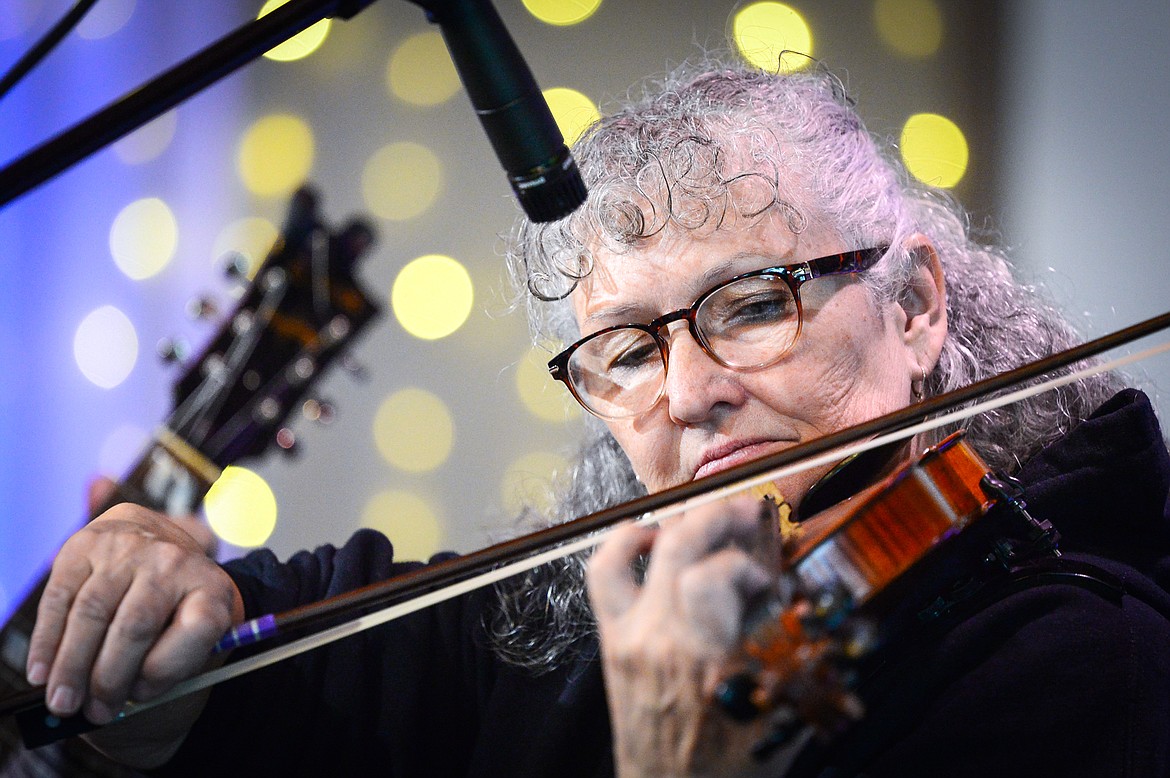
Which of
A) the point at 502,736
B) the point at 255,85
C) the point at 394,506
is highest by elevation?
the point at 255,85

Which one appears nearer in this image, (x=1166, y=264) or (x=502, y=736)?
(x=502, y=736)

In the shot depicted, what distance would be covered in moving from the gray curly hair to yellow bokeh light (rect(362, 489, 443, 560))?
2.92 feet

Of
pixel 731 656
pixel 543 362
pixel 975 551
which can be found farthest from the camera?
Answer: pixel 543 362

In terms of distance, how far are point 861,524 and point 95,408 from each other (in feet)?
7.00

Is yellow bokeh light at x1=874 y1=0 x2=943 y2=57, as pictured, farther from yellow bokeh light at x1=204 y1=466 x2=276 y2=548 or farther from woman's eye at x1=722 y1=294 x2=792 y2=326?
yellow bokeh light at x1=204 y1=466 x2=276 y2=548

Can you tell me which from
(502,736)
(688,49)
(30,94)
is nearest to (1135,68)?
(688,49)

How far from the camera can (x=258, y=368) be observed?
158cm

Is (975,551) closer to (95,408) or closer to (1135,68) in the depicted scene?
(1135,68)

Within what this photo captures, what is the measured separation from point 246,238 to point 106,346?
439 mm

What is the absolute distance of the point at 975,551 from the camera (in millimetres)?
741

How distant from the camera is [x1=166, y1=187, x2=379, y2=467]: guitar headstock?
5.15ft

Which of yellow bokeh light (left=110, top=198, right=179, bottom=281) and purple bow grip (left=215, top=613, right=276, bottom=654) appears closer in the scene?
purple bow grip (left=215, top=613, right=276, bottom=654)

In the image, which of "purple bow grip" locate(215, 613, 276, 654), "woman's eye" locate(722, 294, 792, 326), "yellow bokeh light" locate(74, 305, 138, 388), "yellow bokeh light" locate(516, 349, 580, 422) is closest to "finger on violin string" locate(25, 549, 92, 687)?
"purple bow grip" locate(215, 613, 276, 654)

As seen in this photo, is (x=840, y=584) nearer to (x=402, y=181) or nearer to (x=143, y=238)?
(x=402, y=181)
